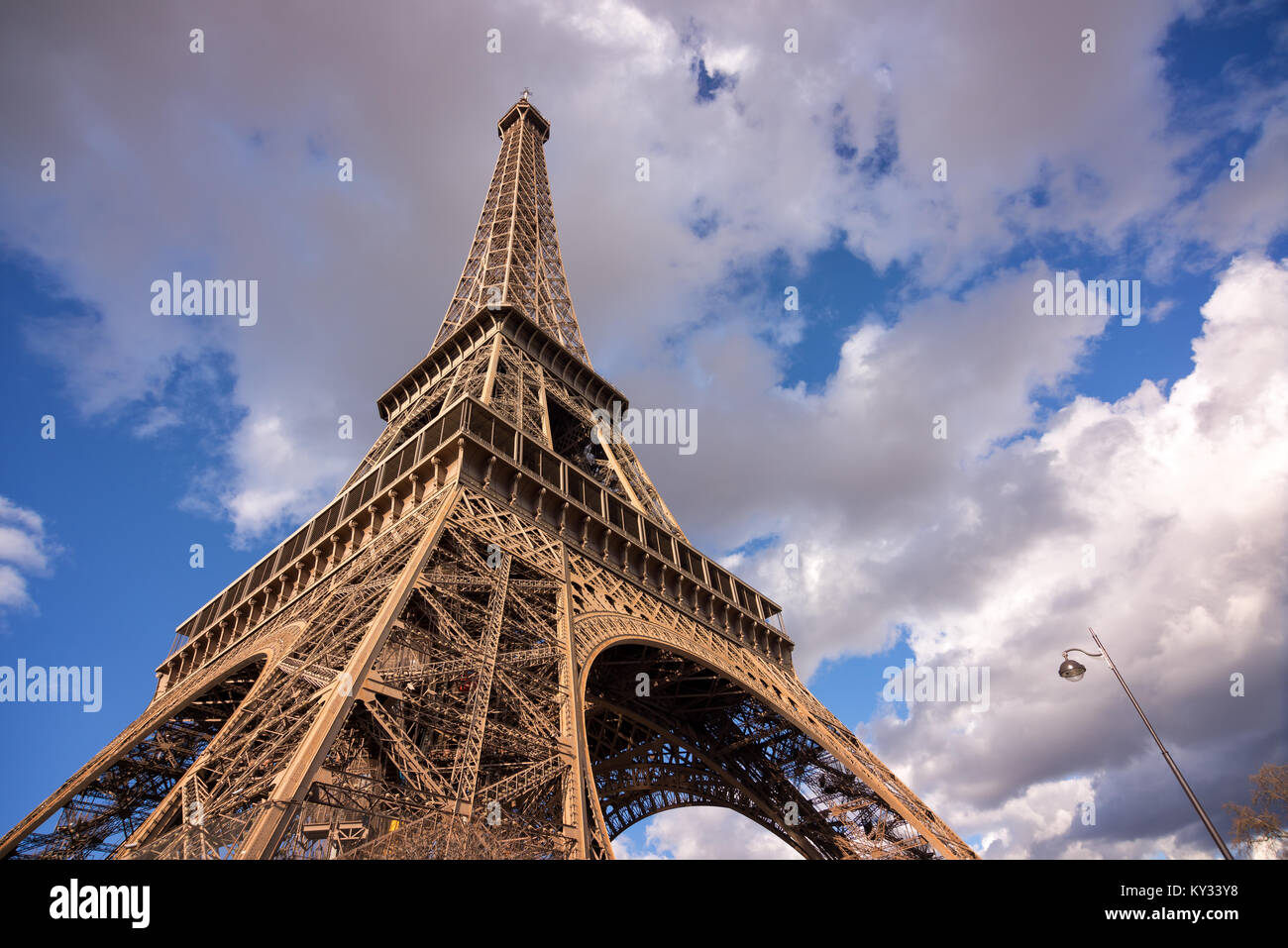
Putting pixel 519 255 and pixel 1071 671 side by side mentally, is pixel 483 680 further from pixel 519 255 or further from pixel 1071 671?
pixel 519 255

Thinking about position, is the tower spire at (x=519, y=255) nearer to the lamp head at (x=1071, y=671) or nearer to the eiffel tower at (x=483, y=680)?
the eiffel tower at (x=483, y=680)

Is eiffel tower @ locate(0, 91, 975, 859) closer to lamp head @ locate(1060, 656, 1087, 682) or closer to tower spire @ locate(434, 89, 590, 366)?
tower spire @ locate(434, 89, 590, 366)

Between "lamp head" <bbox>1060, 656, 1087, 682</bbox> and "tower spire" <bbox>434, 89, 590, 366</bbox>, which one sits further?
"tower spire" <bbox>434, 89, 590, 366</bbox>

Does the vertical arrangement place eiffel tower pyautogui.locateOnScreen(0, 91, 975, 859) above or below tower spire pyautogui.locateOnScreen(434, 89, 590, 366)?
below

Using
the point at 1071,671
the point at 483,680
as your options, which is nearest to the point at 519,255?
the point at 483,680

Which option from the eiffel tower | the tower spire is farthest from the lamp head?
the tower spire

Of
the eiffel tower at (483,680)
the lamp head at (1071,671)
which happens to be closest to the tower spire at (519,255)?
the eiffel tower at (483,680)
